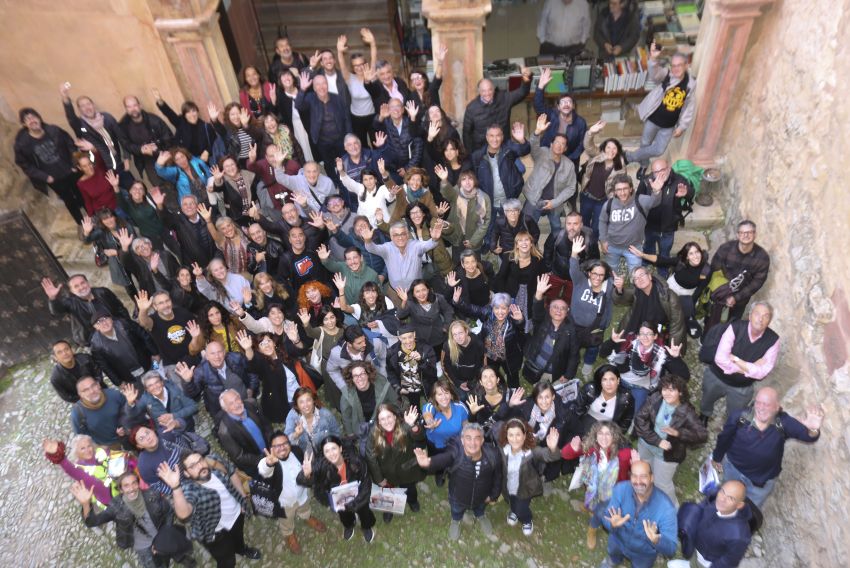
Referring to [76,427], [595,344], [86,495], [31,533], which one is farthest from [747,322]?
[31,533]

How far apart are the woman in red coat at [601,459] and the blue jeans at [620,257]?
7.53 feet

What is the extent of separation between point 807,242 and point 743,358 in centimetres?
135

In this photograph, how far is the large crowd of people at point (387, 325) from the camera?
5500mm

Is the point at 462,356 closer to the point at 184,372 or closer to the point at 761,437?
the point at 761,437

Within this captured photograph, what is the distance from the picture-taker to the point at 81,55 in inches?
342

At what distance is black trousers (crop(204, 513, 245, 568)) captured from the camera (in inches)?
222

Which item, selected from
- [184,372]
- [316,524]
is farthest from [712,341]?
[184,372]

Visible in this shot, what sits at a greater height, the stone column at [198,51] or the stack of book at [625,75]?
the stone column at [198,51]

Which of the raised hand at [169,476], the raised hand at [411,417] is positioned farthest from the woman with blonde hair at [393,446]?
the raised hand at [169,476]

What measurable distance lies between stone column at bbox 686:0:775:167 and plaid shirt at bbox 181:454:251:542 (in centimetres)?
684

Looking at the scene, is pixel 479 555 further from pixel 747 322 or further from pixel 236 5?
pixel 236 5

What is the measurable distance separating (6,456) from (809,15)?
31.9 feet

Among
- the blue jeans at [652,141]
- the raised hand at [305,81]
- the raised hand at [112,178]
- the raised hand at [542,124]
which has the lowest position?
the blue jeans at [652,141]

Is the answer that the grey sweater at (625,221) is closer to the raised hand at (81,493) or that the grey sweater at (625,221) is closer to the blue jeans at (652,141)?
the blue jeans at (652,141)
